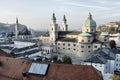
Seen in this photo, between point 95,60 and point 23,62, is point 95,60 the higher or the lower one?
the lower one

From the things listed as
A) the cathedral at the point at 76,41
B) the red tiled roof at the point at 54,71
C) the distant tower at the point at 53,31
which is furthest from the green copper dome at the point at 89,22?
the red tiled roof at the point at 54,71

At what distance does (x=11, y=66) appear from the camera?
2570 centimetres

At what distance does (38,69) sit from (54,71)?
1658 millimetres

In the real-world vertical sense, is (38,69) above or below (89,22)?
below

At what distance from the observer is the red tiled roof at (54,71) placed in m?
21.3

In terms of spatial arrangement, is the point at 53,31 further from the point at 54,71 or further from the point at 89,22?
the point at 54,71

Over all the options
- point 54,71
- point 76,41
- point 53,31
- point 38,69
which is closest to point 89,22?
point 76,41

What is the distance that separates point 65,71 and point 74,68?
894mm

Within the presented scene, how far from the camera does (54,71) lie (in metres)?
22.6

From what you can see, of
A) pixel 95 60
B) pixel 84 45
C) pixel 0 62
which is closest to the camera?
pixel 0 62

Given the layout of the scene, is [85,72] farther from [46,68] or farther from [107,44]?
[107,44]

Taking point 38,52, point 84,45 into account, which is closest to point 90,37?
point 84,45

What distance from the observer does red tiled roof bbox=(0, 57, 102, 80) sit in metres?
21.3

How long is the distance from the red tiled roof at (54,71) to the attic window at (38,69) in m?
0.36
